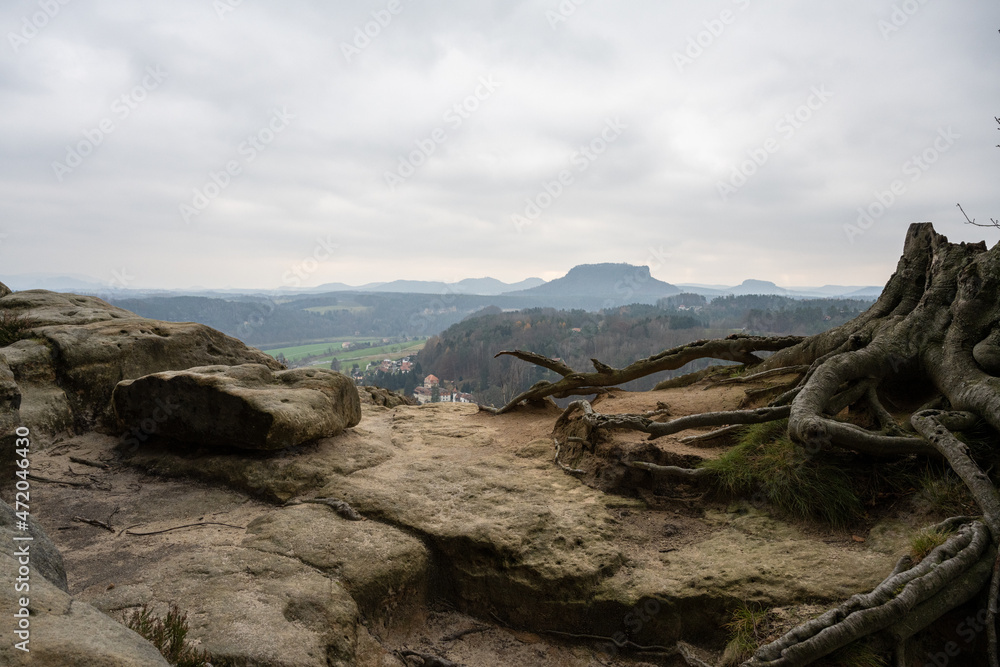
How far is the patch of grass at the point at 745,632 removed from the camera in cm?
338

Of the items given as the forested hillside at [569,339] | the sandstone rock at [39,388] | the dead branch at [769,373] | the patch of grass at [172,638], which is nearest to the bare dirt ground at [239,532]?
the sandstone rock at [39,388]

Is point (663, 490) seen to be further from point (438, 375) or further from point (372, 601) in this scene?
point (438, 375)

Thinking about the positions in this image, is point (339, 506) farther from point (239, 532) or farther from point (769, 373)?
point (769, 373)

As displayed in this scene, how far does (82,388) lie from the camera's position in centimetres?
688

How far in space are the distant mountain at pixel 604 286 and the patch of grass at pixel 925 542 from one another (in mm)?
126267

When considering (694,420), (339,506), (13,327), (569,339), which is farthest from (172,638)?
(569,339)

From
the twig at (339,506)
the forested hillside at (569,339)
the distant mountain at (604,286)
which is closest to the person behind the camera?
the twig at (339,506)

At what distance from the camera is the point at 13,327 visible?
7309 millimetres

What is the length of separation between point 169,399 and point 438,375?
37.5 metres

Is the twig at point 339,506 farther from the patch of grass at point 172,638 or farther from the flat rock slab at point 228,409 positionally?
the patch of grass at point 172,638

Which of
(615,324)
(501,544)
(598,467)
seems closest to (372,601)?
(501,544)

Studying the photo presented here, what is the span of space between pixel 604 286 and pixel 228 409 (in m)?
150

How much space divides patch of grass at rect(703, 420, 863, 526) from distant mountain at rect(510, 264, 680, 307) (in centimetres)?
12475

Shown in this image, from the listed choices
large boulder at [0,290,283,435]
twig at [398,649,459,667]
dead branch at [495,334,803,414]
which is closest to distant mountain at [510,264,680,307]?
dead branch at [495,334,803,414]
